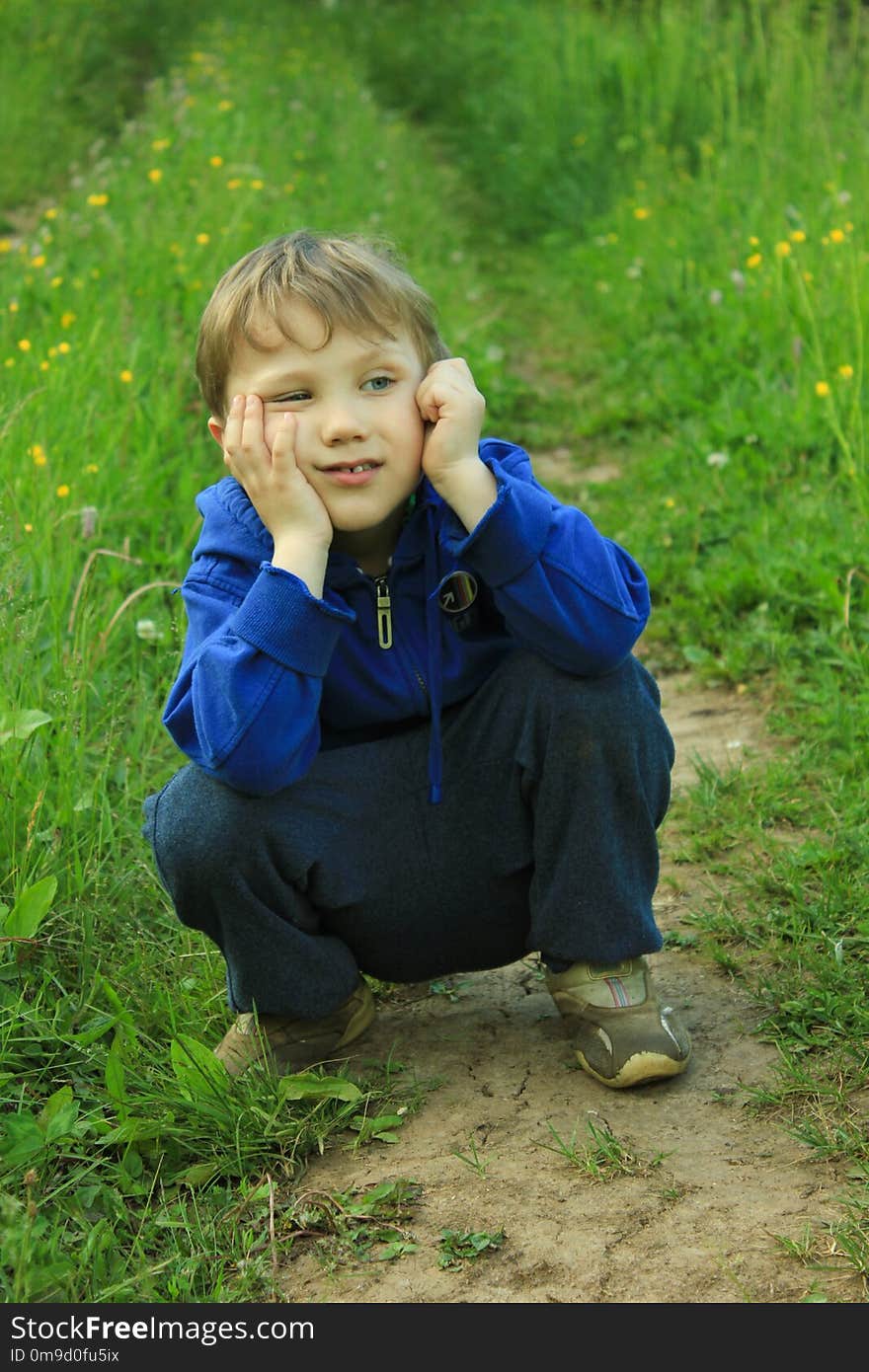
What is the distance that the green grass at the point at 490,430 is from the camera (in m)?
2.07

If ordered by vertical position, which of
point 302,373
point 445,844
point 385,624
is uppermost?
point 302,373

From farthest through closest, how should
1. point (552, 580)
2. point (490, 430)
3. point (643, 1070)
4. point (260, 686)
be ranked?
point (490, 430), point (643, 1070), point (552, 580), point (260, 686)

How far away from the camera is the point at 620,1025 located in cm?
219

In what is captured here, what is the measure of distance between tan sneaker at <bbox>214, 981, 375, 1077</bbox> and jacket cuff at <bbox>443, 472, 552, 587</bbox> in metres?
0.73

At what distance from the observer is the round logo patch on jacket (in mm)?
2154

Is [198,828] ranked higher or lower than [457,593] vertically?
lower

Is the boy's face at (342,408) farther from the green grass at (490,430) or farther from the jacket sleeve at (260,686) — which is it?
the green grass at (490,430)

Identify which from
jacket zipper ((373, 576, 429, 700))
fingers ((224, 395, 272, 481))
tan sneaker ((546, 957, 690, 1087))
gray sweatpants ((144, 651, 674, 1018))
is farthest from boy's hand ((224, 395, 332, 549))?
tan sneaker ((546, 957, 690, 1087))

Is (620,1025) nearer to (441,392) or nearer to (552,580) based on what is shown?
(552,580)

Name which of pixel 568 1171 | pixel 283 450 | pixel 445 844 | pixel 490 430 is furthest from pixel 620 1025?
pixel 490 430

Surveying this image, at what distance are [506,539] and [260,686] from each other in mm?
402

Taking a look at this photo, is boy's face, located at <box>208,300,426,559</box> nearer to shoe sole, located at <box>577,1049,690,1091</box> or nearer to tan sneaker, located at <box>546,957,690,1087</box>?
tan sneaker, located at <box>546,957,690,1087</box>

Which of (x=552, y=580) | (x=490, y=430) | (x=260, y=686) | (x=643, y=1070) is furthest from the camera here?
(x=490, y=430)
